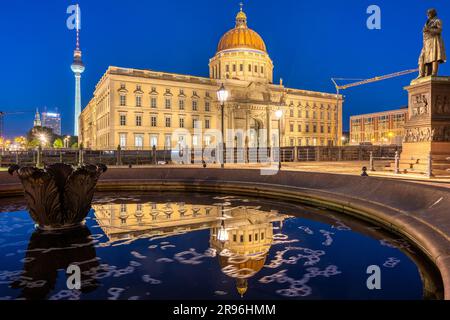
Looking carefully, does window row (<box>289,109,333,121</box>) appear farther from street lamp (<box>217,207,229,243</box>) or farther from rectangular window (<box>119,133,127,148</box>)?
street lamp (<box>217,207,229,243</box>)

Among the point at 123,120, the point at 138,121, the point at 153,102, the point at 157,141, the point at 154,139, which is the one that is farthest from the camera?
the point at 157,141

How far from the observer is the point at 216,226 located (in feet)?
24.7

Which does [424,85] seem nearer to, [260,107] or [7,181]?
[7,181]

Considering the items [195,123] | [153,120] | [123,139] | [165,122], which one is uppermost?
[153,120]

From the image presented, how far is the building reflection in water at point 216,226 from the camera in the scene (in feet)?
16.9

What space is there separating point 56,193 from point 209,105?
198ft

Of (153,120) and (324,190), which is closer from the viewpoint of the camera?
(324,190)

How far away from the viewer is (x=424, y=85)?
1368 cm

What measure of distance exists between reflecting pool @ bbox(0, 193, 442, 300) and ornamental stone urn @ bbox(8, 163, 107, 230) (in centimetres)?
39

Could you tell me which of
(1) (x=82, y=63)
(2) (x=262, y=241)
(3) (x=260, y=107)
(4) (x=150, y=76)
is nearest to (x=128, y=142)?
(4) (x=150, y=76)

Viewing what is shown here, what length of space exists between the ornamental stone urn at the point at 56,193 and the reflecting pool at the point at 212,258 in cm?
39

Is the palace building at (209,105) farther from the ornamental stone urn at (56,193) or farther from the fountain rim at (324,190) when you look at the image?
the ornamental stone urn at (56,193)

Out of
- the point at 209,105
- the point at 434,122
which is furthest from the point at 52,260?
the point at 209,105

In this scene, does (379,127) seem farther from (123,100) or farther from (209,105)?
(123,100)
